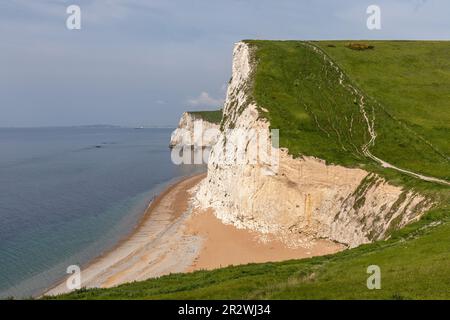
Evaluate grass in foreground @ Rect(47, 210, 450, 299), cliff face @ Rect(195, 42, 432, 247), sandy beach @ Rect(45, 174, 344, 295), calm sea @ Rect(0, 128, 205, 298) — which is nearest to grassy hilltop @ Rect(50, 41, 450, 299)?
grass in foreground @ Rect(47, 210, 450, 299)

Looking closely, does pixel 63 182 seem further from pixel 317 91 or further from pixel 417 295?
pixel 417 295

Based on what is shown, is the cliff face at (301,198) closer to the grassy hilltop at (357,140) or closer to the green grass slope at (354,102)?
the grassy hilltop at (357,140)

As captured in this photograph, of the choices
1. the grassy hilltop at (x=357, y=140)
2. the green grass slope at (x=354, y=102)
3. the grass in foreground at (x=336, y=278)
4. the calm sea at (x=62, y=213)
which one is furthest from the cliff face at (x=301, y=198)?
the calm sea at (x=62, y=213)

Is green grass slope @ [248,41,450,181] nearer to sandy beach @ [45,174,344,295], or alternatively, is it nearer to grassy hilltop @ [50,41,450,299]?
grassy hilltop @ [50,41,450,299]

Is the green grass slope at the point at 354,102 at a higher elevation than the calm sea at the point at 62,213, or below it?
higher

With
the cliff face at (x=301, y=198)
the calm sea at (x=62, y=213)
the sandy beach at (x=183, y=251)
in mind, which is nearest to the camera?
the cliff face at (x=301, y=198)
